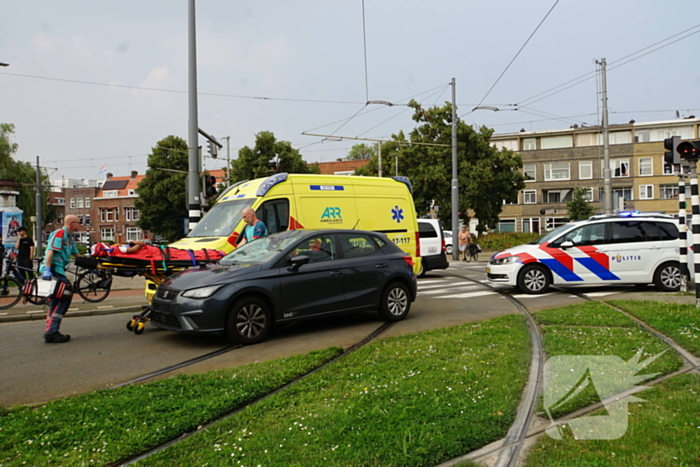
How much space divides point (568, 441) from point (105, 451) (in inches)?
121

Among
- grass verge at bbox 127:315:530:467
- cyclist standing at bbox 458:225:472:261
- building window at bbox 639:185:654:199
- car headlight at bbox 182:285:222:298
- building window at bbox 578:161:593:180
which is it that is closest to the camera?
grass verge at bbox 127:315:530:467

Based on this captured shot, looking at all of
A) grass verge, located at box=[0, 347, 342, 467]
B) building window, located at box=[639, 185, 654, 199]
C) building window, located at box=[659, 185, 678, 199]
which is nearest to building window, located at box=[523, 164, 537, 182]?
building window, located at box=[639, 185, 654, 199]

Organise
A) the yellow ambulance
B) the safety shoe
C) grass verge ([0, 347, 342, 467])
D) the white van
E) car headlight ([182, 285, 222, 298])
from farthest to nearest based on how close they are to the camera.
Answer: the white van → the yellow ambulance → the safety shoe → car headlight ([182, 285, 222, 298]) → grass verge ([0, 347, 342, 467])

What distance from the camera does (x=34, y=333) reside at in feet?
29.7

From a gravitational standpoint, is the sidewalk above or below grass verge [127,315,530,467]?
below

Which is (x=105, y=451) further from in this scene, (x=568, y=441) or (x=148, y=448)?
(x=568, y=441)

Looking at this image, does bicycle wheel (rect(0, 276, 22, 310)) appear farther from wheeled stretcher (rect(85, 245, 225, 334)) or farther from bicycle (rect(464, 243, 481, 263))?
bicycle (rect(464, 243, 481, 263))

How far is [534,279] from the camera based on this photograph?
42.7 ft

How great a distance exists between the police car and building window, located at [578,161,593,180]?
4779 centimetres

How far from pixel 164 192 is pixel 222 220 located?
153 ft

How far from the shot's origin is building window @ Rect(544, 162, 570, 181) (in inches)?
2312

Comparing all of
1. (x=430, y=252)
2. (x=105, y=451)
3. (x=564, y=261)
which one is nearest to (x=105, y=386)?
(x=105, y=451)

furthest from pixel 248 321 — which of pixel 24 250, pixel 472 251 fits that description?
pixel 472 251
